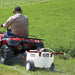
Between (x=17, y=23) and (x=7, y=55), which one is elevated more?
(x=17, y=23)

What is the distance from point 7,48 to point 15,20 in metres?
0.91

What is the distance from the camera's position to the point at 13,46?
8555 millimetres

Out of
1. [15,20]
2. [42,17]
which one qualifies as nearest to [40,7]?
[42,17]

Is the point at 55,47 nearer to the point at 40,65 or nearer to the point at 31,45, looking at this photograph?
the point at 31,45

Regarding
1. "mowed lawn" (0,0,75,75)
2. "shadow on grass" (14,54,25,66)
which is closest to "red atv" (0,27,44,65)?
"shadow on grass" (14,54,25,66)

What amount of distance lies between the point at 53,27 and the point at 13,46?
531 inches

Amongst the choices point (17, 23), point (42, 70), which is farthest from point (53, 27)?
point (42, 70)

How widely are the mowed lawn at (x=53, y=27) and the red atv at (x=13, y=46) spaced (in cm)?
36

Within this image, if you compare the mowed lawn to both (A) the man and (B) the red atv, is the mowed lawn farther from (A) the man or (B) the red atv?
(A) the man

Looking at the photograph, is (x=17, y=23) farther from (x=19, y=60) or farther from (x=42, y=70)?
(x=42, y=70)

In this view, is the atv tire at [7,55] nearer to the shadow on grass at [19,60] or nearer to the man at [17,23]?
the shadow on grass at [19,60]

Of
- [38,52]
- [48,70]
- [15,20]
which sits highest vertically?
[15,20]

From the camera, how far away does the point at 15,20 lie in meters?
8.57

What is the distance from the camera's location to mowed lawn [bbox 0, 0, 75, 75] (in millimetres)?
7859
